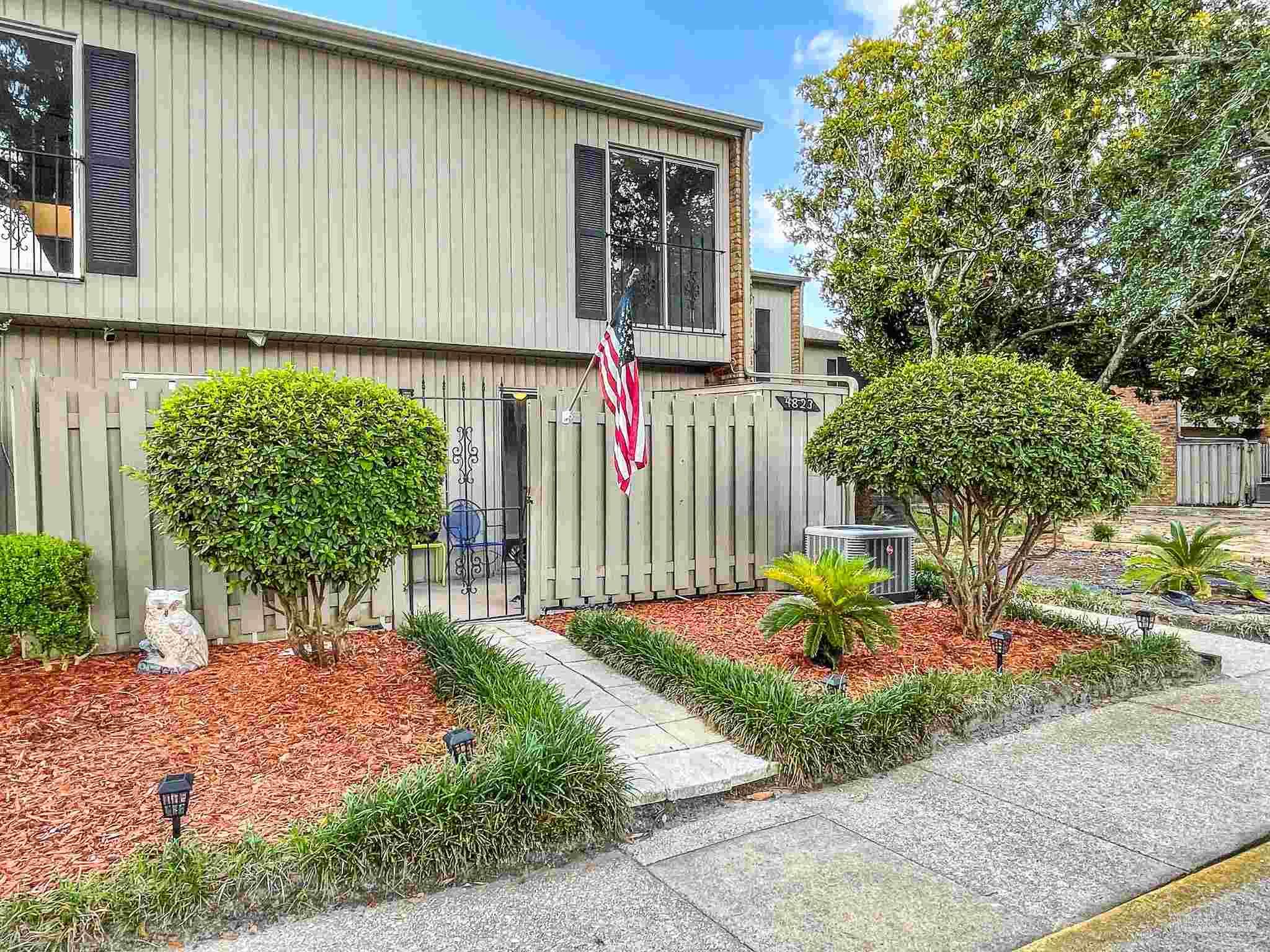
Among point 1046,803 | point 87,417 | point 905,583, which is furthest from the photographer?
point 905,583

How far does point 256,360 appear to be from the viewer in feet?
26.2

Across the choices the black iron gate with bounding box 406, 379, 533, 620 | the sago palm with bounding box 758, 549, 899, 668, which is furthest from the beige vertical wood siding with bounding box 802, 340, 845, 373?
the sago palm with bounding box 758, 549, 899, 668

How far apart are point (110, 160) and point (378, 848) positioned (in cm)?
749

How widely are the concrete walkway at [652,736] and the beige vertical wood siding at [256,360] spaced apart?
9.71ft

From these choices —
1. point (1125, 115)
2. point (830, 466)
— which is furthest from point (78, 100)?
point (1125, 115)

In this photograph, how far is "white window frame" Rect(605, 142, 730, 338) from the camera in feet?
31.0

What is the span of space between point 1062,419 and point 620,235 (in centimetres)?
634

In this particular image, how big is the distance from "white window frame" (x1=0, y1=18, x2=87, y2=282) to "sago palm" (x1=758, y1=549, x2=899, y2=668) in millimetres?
7074

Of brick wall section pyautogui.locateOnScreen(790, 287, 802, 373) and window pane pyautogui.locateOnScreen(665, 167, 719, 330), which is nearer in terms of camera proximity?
window pane pyautogui.locateOnScreen(665, 167, 719, 330)

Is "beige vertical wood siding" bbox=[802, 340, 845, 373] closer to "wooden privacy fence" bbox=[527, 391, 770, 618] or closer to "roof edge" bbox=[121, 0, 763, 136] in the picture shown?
"roof edge" bbox=[121, 0, 763, 136]

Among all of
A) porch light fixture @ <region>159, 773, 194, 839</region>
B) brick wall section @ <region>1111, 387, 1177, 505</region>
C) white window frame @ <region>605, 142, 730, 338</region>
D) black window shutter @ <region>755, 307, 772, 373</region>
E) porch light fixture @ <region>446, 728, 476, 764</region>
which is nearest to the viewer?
porch light fixture @ <region>159, 773, 194, 839</region>

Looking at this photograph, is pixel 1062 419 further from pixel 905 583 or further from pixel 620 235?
pixel 620 235

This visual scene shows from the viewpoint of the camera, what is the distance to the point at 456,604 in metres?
6.90

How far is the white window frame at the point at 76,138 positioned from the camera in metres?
6.86
